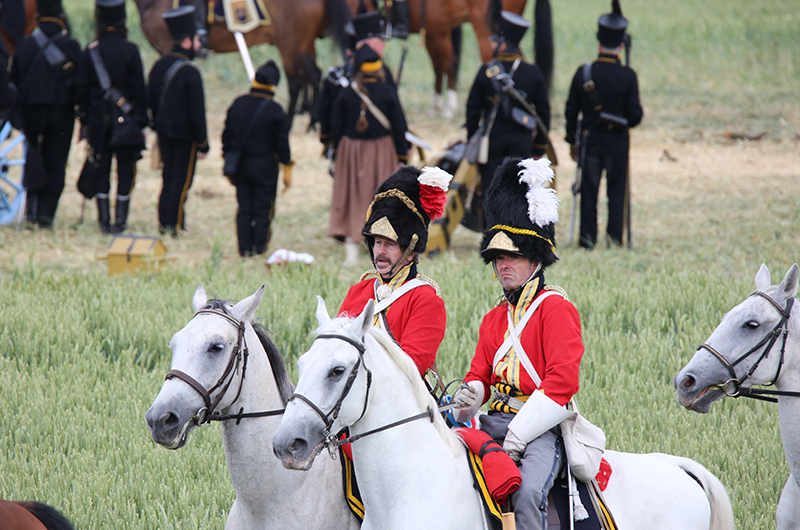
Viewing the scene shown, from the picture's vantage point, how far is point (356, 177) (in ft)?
31.2

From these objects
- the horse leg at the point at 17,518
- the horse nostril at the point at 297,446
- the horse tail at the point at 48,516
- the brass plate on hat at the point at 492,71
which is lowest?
the horse tail at the point at 48,516

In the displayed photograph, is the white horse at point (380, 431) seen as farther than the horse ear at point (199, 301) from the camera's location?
No

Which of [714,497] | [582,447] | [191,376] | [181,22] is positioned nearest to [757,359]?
[714,497]

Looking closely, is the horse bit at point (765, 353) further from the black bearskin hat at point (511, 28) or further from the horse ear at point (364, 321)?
the black bearskin hat at point (511, 28)

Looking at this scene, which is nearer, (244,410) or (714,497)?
(244,410)

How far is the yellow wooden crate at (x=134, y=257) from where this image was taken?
836 cm

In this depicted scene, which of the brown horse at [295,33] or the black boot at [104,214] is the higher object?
the brown horse at [295,33]

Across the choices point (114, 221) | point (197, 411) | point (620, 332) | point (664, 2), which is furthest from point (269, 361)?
point (664, 2)

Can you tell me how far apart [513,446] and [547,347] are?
1.43ft

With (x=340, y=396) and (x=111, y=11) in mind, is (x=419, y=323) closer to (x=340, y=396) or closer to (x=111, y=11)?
(x=340, y=396)

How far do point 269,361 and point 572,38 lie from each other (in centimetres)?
2264

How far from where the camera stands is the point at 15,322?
21.5 feet

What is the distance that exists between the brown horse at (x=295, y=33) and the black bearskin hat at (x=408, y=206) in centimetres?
1244

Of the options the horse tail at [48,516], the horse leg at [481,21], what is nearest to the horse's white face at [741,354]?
the horse tail at [48,516]
